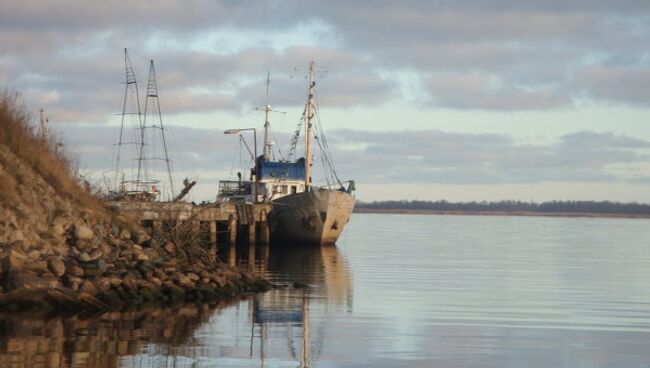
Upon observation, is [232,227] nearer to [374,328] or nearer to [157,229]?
[157,229]

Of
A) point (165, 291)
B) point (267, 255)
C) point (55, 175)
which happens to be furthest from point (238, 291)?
point (267, 255)

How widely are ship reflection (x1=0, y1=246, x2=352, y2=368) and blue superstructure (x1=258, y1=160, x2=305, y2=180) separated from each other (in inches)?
Answer: 1585

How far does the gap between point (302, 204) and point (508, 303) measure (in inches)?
1358

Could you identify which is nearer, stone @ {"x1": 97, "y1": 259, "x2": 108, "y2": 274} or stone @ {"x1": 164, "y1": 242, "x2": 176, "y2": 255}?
stone @ {"x1": 97, "y1": 259, "x2": 108, "y2": 274}

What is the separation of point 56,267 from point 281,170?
153 feet

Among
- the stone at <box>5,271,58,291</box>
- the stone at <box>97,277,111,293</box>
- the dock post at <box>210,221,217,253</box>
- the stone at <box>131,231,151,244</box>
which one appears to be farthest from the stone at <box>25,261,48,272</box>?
the dock post at <box>210,221,217,253</box>

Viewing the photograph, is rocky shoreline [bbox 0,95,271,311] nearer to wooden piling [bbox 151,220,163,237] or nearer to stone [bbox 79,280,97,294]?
stone [bbox 79,280,97,294]

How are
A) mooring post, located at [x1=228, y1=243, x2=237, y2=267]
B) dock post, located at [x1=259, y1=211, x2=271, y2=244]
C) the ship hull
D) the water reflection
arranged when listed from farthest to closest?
1. dock post, located at [x1=259, y1=211, x2=271, y2=244]
2. the ship hull
3. mooring post, located at [x1=228, y1=243, x2=237, y2=267]
4. the water reflection

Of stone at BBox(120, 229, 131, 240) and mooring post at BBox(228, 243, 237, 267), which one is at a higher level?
stone at BBox(120, 229, 131, 240)

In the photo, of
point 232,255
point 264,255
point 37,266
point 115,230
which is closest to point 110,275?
point 37,266

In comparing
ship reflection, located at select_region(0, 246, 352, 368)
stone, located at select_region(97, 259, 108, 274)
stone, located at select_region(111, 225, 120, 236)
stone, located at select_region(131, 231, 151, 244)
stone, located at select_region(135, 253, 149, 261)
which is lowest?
ship reflection, located at select_region(0, 246, 352, 368)

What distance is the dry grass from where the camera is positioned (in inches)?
1367

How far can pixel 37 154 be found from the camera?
35.3 metres

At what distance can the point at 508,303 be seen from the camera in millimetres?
34000
